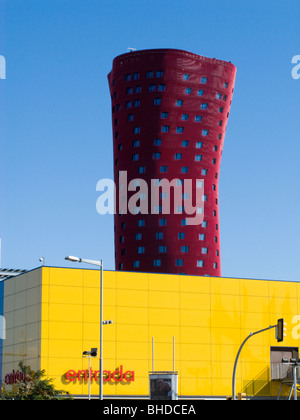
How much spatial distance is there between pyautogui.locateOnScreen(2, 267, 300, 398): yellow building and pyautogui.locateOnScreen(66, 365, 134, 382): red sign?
0.08 m

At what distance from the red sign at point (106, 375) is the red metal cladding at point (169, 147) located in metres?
60.8

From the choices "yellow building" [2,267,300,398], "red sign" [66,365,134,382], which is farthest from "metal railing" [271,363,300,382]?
"red sign" [66,365,134,382]

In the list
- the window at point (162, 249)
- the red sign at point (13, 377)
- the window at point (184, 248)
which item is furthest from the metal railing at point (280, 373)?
the window at point (162, 249)

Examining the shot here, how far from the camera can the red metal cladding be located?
128250mm

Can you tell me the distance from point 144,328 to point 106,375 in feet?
16.6

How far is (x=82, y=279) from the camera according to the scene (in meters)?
65.8

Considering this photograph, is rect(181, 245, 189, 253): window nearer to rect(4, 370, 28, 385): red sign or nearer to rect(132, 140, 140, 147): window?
rect(132, 140, 140, 147): window

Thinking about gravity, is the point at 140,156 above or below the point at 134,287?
above

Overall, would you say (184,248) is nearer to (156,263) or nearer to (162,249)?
(162,249)

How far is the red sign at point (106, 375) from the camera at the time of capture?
63969 millimetres

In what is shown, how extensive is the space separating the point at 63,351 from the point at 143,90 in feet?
238
